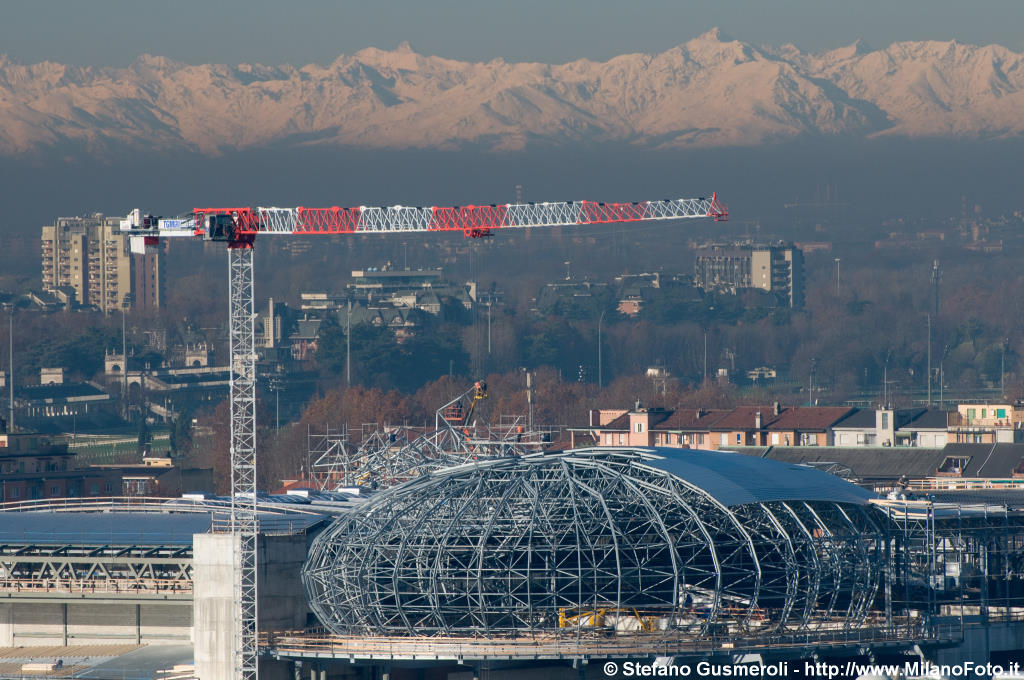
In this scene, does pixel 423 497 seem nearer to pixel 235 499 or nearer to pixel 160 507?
pixel 235 499

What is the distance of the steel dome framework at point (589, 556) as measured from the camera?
6662 cm

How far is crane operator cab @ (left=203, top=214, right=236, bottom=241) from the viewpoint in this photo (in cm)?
7875

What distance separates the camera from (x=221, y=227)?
79312 mm

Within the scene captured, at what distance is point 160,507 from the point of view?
84.4 metres

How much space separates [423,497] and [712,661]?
9451 millimetres

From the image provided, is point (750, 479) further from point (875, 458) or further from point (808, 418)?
point (808, 418)

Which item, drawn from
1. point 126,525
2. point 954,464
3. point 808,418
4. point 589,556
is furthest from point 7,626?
point 808,418

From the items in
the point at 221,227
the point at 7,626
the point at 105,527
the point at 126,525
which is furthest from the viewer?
the point at 221,227

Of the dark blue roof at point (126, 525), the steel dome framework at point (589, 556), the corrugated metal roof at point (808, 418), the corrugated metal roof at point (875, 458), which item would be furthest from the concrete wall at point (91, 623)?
the corrugated metal roof at point (808, 418)

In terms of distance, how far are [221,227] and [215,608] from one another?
1575 cm

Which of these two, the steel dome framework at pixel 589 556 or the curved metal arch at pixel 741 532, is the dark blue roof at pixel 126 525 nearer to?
the steel dome framework at pixel 589 556

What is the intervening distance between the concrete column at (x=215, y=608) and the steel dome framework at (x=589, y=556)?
2.46 meters

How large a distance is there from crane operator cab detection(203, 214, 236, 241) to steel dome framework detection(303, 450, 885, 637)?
12974mm

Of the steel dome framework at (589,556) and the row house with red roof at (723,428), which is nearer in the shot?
the steel dome framework at (589,556)
